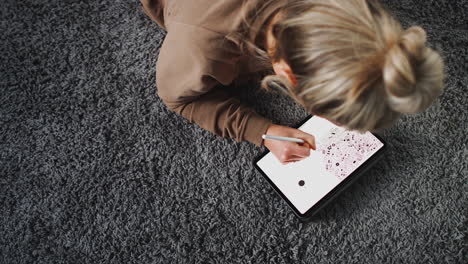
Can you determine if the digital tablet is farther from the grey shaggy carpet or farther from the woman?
the woman

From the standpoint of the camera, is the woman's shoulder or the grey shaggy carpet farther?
the grey shaggy carpet

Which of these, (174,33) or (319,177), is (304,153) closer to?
(319,177)

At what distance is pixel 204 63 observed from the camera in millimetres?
468

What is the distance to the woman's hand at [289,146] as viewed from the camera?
1.84 feet

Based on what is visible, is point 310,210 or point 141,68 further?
point 141,68

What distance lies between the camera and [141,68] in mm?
735

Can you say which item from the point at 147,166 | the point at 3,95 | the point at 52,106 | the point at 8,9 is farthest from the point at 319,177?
the point at 8,9

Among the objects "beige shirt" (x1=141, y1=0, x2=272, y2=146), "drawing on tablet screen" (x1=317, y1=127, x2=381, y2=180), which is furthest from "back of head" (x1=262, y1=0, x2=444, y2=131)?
"drawing on tablet screen" (x1=317, y1=127, x2=381, y2=180)

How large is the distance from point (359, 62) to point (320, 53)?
0.13 ft

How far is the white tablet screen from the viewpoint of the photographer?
59cm

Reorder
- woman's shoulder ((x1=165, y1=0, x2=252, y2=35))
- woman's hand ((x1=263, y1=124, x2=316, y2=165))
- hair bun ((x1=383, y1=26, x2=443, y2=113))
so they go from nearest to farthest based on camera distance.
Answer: hair bun ((x1=383, y1=26, x2=443, y2=113)), woman's shoulder ((x1=165, y1=0, x2=252, y2=35)), woman's hand ((x1=263, y1=124, x2=316, y2=165))

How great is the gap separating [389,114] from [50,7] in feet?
2.60

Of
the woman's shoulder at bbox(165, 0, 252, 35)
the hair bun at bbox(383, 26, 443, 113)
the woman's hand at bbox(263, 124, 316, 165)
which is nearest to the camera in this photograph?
the hair bun at bbox(383, 26, 443, 113)

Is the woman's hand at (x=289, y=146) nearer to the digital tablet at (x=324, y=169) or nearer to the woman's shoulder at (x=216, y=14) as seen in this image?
the digital tablet at (x=324, y=169)
